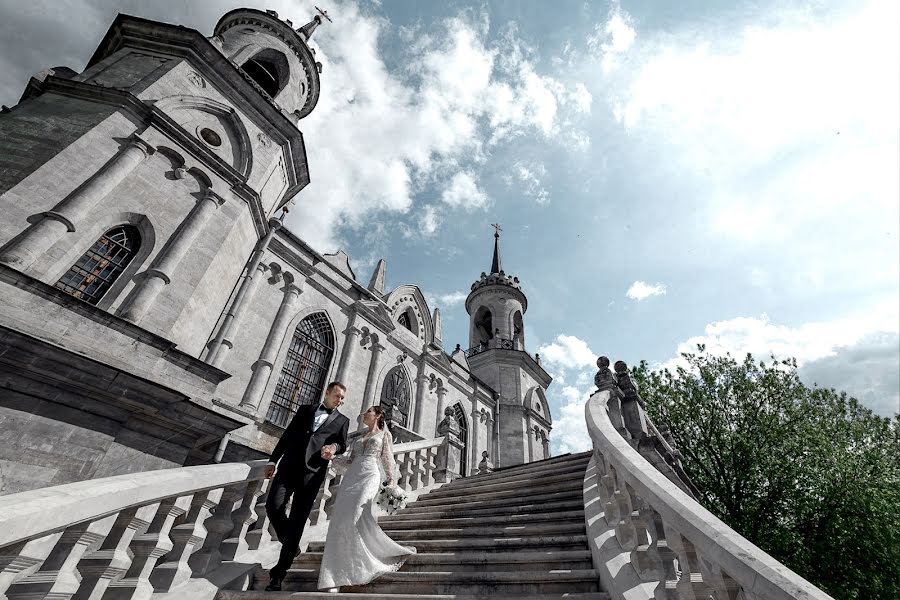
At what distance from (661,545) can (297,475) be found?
3.40 metres

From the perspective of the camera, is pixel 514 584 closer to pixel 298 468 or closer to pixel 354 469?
pixel 354 469

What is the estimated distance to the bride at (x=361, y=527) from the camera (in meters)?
4.02

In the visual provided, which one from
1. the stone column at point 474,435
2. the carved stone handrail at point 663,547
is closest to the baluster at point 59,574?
the carved stone handrail at point 663,547

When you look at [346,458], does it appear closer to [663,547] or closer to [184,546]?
[184,546]

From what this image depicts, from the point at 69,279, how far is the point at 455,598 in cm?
915

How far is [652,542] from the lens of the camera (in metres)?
3.29

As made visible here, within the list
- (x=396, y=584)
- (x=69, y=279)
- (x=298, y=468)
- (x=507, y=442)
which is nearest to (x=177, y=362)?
(x=69, y=279)

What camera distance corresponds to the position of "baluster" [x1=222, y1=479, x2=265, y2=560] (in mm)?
4469

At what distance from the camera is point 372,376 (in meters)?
15.8

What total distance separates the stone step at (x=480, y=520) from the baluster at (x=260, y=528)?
223 cm

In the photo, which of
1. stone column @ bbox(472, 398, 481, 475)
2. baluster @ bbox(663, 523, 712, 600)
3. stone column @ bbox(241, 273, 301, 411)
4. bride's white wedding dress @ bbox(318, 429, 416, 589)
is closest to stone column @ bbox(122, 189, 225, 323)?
stone column @ bbox(241, 273, 301, 411)

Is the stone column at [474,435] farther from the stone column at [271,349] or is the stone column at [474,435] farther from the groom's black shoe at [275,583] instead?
the groom's black shoe at [275,583]

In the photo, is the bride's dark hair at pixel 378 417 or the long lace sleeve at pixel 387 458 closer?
the long lace sleeve at pixel 387 458

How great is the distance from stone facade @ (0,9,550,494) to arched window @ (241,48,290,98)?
85 millimetres
